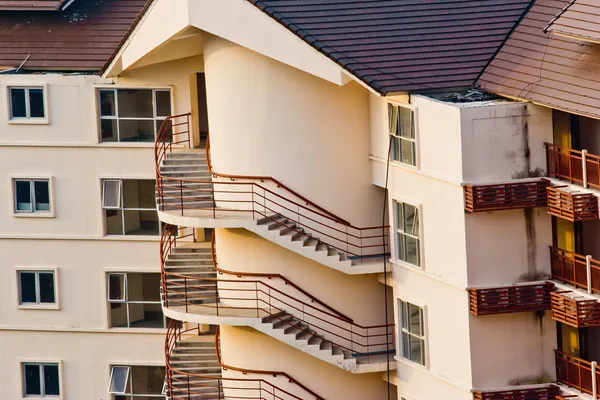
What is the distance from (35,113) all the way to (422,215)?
641 inches

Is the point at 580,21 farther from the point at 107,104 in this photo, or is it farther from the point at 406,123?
the point at 107,104

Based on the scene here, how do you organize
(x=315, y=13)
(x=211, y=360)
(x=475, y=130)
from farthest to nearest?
(x=211, y=360) < (x=315, y=13) < (x=475, y=130)

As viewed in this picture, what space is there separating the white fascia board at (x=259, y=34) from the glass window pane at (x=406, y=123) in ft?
6.12

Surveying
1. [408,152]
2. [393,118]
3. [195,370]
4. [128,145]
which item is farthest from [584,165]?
[128,145]

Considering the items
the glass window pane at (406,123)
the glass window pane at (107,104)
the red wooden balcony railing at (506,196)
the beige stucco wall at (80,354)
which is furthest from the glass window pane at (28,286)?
the red wooden balcony railing at (506,196)

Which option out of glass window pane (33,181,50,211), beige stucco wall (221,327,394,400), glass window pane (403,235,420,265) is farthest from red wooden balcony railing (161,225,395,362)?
glass window pane (33,181,50,211)

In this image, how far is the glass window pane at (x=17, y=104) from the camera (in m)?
81.5

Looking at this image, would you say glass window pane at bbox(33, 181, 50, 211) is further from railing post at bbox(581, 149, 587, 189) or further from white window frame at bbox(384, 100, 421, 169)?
railing post at bbox(581, 149, 587, 189)

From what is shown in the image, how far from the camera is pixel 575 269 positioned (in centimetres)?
6844

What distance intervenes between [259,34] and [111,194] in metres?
11.2

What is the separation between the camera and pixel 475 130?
224 ft

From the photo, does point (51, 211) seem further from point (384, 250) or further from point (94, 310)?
point (384, 250)

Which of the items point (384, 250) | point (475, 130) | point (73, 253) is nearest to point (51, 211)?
point (73, 253)

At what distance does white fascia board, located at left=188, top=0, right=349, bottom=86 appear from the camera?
71812mm
